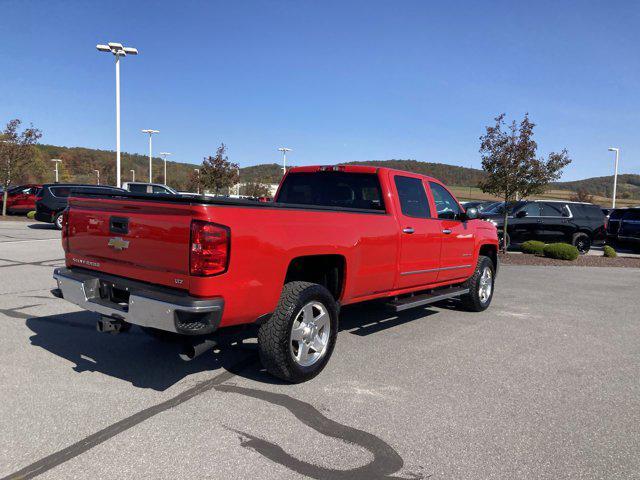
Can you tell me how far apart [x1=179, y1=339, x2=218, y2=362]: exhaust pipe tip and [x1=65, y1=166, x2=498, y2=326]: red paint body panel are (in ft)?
0.78

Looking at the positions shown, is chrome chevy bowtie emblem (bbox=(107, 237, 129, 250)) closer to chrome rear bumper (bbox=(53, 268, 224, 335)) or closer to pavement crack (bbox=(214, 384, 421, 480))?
chrome rear bumper (bbox=(53, 268, 224, 335))

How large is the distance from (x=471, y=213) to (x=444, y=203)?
438 mm

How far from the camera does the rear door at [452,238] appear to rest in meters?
6.23

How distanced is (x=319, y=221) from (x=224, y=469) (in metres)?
2.07

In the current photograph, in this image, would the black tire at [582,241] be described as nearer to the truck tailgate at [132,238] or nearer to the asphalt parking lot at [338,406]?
the asphalt parking lot at [338,406]

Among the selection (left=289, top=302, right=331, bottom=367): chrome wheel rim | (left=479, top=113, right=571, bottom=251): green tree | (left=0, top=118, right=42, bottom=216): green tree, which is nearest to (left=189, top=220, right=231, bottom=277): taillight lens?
(left=289, top=302, right=331, bottom=367): chrome wheel rim

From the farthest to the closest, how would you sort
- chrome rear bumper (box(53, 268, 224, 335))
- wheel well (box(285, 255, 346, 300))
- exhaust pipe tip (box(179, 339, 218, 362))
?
wheel well (box(285, 255, 346, 300)) < exhaust pipe tip (box(179, 339, 218, 362)) < chrome rear bumper (box(53, 268, 224, 335))

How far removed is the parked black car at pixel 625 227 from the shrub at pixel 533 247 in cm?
492

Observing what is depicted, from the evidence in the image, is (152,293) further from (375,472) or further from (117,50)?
(117,50)

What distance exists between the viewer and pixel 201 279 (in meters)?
3.34

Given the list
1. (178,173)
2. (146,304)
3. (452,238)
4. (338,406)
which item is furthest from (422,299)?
(178,173)

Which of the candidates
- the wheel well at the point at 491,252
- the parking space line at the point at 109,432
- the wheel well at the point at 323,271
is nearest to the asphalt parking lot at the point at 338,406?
the parking space line at the point at 109,432

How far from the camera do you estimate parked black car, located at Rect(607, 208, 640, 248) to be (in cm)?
1828

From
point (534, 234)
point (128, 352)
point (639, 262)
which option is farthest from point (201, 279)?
point (639, 262)
